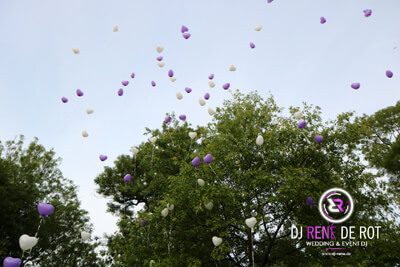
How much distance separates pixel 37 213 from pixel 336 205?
15.0 metres

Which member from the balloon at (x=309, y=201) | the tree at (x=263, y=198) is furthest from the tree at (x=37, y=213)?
the balloon at (x=309, y=201)

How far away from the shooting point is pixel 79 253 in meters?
18.1

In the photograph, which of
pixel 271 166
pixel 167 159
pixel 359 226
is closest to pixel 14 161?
pixel 167 159

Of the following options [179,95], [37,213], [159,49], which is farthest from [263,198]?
[37,213]

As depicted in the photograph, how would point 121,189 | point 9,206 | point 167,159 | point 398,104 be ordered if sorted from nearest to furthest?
1. point 9,206
2. point 167,159
3. point 121,189
4. point 398,104

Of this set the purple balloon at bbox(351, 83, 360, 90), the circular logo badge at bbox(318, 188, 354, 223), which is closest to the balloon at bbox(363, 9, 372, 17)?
the purple balloon at bbox(351, 83, 360, 90)

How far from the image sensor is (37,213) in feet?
49.3

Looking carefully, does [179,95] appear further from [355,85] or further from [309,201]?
[355,85]

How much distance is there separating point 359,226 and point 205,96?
561 centimetres

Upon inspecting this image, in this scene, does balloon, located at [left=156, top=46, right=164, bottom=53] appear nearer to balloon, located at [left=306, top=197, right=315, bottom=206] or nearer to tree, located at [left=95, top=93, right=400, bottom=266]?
tree, located at [left=95, top=93, right=400, bottom=266]

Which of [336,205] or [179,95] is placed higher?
[179,95]

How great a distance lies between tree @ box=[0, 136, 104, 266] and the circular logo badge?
1330 centimetres

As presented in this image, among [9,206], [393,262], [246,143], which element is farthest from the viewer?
[9,206]

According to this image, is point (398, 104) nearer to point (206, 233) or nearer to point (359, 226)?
point (359, 226)
